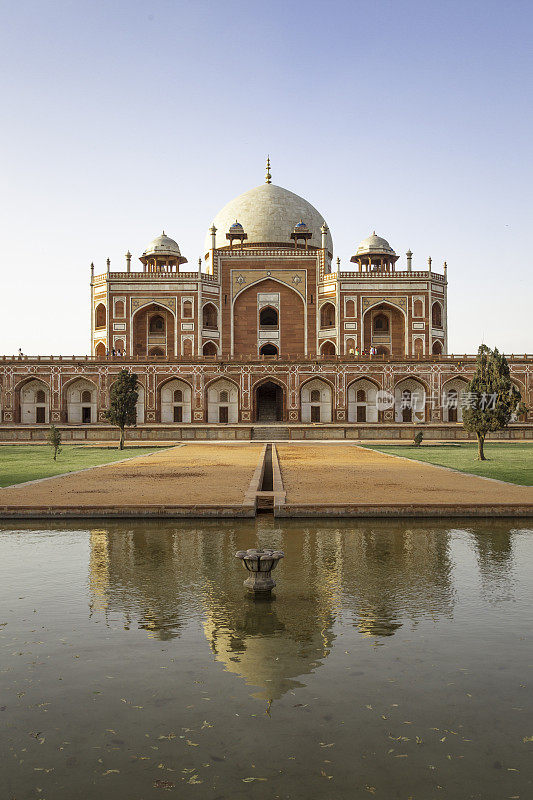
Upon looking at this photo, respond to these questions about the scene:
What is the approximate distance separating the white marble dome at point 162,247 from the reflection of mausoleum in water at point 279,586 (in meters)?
39.8

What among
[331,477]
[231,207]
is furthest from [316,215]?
[331,477]

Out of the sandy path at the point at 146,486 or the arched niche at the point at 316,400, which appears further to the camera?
the arched niche at the point at 316,400

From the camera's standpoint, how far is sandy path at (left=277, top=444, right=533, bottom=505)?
35.8 feet

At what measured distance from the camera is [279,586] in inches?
252

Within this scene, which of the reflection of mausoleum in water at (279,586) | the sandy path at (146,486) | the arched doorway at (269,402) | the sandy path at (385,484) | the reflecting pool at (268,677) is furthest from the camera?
the arched doorway at (269,402)

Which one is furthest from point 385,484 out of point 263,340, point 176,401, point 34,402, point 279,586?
point 263,340

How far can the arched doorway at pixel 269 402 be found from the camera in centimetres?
4203

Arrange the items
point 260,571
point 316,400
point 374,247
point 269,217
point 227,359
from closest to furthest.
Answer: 1. point 260,571
2. point 227,359
3. point 316,400
4. point 374,247
5. point 269,217

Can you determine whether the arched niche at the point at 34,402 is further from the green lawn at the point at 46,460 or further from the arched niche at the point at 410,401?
the arched niche at the point at 410,401

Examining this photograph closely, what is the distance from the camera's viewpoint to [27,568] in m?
7.21

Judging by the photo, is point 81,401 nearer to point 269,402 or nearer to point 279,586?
point 269,402

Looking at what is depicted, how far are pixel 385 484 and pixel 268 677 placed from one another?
9023 mm

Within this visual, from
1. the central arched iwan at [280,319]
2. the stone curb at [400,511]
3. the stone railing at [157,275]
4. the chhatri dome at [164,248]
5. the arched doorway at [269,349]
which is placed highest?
the chhatri dome at [164,248]

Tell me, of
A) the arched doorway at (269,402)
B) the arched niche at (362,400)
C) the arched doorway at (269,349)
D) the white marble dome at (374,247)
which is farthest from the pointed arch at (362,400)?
the white marble dome at (374,247)
